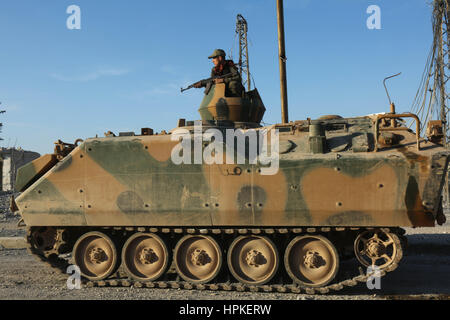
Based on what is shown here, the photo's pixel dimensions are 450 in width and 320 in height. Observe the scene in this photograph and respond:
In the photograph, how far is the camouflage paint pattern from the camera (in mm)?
6777

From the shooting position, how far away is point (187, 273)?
7.82 m

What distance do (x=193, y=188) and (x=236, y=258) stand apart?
1736 millimetres

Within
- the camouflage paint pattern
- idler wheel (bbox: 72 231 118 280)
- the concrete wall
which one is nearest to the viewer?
the camouflage paint pattern

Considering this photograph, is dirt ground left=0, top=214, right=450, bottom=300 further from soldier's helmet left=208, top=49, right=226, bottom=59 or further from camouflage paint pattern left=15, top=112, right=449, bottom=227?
soldier's helmet left=208, top=49, right=226, bottom=59

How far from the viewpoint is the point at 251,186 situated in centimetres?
728

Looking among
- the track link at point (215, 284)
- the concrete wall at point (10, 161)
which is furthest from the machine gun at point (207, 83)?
the concrete wall at point (10, 161)

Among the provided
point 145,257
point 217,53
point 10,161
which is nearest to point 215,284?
point 145,257

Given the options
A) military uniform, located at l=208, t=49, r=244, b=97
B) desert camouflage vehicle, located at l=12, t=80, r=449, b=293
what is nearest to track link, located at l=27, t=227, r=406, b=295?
desert camouflage vehicle, located at l=12, t=80, r=449, b=293

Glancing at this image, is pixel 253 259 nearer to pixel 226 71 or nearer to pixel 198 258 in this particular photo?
pixel 198 258

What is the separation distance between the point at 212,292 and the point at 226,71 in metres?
6.15

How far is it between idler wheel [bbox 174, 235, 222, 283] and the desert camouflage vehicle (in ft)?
0.07

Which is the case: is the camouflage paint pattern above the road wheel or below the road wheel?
above
